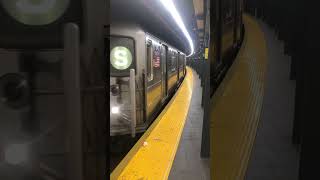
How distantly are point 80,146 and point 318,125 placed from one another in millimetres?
1907

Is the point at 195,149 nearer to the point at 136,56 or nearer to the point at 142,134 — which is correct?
the point at 142,134

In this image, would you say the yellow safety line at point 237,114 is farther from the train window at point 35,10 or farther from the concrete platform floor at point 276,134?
the train window at point 35,10

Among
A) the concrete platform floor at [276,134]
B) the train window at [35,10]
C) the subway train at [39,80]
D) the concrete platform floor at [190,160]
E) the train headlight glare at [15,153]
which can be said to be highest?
the train window at [35,10]

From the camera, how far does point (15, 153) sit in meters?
0.99

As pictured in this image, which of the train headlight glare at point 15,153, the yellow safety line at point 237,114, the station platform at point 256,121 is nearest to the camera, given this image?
the train headlight glare at point 15,153

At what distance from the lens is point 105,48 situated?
1064 mm

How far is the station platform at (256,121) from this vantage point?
9.63 ft

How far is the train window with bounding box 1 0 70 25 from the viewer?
100 centimetres

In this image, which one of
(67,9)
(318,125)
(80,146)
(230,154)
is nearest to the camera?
(80,146)

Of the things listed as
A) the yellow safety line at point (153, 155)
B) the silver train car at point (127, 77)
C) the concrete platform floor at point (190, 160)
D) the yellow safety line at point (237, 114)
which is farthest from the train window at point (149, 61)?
the yellow safety line at point (237, 114)

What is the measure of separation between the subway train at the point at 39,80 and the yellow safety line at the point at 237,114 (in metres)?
2.32

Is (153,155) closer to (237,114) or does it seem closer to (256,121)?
(256,121)

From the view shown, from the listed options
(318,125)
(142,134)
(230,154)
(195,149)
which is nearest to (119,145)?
(142,134)

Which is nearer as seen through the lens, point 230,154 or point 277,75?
point 230,154
